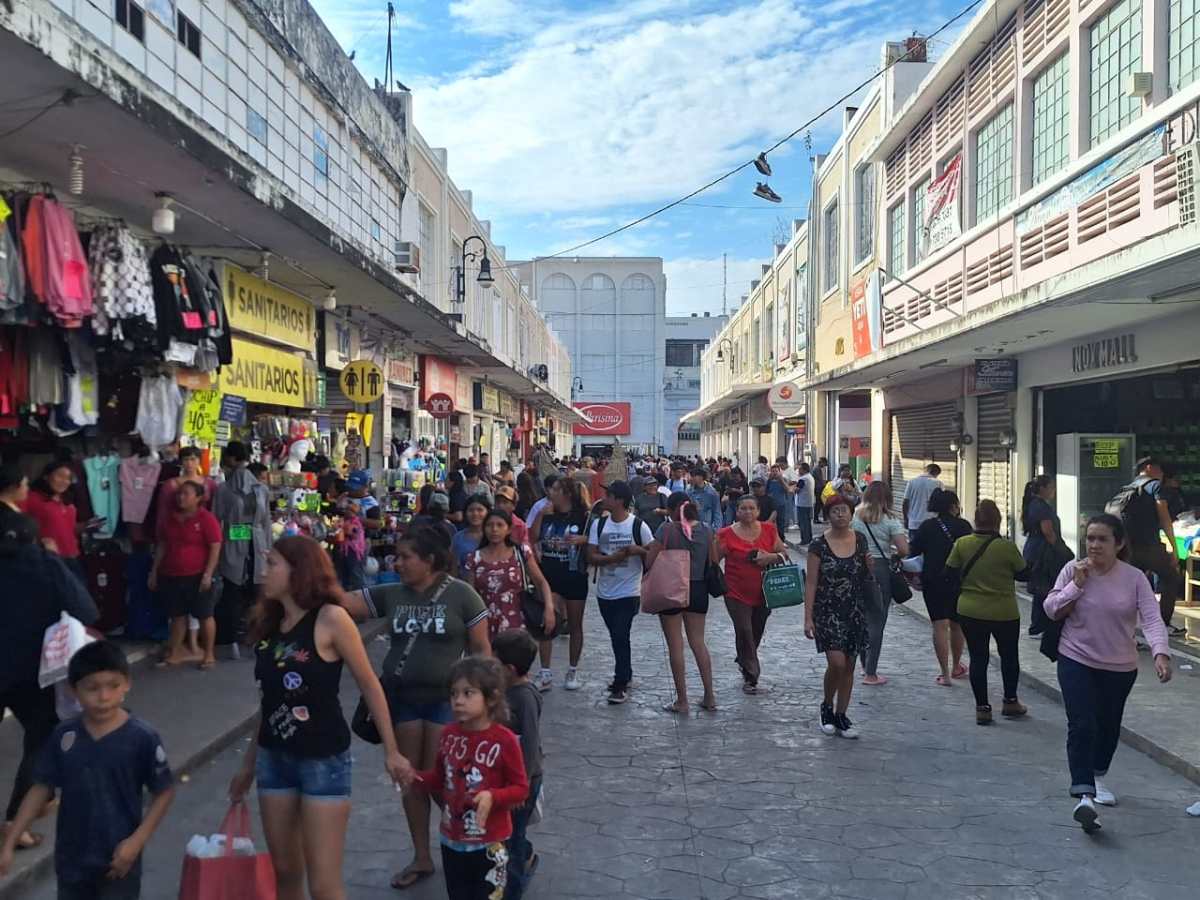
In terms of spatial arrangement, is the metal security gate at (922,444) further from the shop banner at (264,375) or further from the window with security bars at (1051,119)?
the shop banner at (264,375)

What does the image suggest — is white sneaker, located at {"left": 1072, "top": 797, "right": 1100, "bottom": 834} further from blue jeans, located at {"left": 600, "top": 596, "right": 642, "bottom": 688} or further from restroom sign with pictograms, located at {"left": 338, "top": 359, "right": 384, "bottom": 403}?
restroom sign with pictograms, located at {"left": 338, "top": 359, "right": 384, "bottom": 403}

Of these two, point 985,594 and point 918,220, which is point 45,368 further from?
point 918,220

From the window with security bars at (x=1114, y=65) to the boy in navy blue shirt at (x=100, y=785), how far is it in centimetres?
1133

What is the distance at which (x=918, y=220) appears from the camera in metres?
19.5

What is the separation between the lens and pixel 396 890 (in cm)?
446

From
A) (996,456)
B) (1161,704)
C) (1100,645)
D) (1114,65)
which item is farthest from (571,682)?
(996,456)

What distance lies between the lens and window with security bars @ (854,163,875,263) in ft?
75.5

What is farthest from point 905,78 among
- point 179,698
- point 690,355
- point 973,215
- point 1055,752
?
point 690,355

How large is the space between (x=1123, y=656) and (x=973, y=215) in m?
12.2

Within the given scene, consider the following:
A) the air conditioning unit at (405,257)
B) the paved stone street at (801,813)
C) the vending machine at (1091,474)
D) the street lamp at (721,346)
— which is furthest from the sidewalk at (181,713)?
the street lamp at (721,346)

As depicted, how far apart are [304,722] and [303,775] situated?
20cm

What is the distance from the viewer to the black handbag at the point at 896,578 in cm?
809

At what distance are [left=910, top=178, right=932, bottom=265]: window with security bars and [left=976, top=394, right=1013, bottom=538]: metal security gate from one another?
348 centimetres

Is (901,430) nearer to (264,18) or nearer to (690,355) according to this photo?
(264,18)
